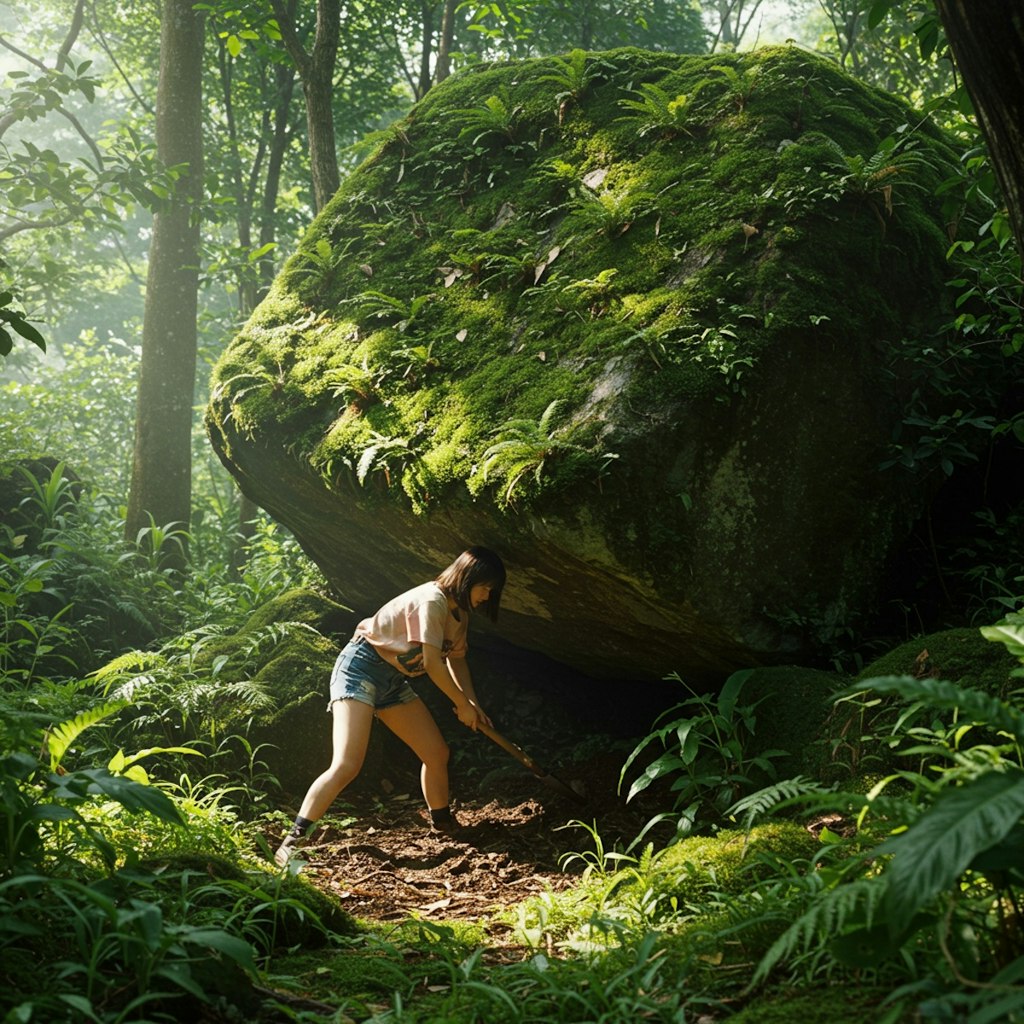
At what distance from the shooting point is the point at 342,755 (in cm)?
540

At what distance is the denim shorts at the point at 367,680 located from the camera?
5595 millimetres

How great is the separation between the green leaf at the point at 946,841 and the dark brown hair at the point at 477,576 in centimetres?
333

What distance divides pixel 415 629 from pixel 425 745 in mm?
824

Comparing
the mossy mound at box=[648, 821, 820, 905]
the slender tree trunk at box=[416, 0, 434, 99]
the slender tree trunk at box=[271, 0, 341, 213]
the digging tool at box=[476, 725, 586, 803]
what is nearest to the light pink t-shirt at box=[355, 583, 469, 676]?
the digging tool at box=[476, 725, 586, 803]

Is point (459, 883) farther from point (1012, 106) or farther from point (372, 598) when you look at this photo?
point (1012, 106)

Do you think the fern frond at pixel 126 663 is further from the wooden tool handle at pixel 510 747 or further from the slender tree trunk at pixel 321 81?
the slender tree trunk at pixel 321 81

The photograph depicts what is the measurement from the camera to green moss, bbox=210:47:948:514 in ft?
17.5

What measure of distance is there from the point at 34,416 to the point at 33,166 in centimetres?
768

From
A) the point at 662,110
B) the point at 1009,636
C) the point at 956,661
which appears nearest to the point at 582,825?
the point at 956,661

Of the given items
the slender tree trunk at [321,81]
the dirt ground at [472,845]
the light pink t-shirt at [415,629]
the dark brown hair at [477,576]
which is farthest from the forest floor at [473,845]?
the slender tree trunk at [321,81]

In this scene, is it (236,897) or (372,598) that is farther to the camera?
(372,598)

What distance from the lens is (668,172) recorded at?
619cm

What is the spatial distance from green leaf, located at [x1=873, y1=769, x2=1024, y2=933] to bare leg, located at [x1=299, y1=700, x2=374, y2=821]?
12.5ft

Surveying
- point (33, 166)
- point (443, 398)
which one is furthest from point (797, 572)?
point (33, 166)
